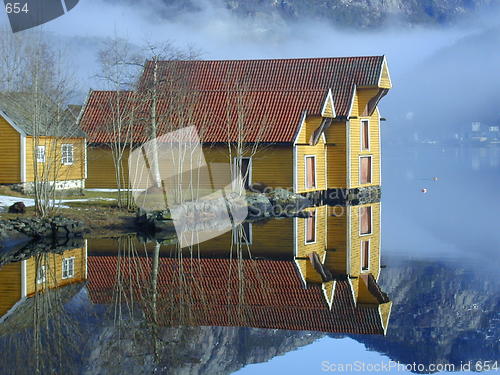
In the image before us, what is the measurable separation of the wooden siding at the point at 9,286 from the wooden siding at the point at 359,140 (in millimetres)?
26110

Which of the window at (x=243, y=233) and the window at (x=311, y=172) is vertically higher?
the window at (x=311, y=172)

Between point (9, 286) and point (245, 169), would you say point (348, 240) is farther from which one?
point (245, 169)

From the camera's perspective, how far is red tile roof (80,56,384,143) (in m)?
39.1

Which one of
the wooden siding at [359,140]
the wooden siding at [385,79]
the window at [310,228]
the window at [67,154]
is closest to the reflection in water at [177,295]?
the window at [310,228]

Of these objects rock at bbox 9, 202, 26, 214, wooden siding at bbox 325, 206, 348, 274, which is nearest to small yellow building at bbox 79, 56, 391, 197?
wooden siding at bbox 325, 206, 348, 274

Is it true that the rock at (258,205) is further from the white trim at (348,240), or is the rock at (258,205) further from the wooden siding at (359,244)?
the wooden siding at (359,244)

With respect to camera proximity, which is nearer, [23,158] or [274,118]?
[23,158]

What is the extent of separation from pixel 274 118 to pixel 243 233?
12923 mm

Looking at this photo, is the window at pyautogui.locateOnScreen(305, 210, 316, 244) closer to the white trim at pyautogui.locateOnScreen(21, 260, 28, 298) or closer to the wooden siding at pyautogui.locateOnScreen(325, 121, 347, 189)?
the white trim at pyautogui.locateOnScreen(21, 260, 28, 298)

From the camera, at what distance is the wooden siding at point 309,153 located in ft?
131

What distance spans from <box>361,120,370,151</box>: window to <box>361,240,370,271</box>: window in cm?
1978

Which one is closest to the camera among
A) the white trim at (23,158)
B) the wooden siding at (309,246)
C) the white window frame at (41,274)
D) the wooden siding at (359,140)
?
the white window frame at (41,274)

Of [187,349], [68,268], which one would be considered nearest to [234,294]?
[187,349]

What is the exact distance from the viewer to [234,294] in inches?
688
